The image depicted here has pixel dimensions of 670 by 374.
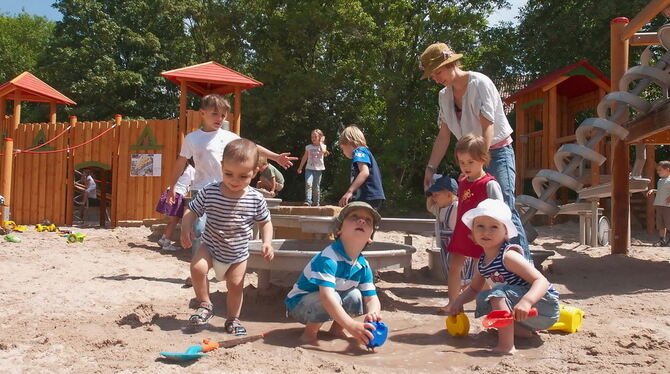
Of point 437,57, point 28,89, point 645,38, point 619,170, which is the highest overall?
point 28,89

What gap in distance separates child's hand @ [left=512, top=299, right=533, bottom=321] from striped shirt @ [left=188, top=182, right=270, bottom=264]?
1.65 metres

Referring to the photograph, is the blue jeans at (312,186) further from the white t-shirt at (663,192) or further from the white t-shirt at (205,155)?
the white t-shirt at (205,155)

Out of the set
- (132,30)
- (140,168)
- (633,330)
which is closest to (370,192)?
(633,330)

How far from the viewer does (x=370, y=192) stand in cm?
549

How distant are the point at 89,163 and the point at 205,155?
826 centimetres

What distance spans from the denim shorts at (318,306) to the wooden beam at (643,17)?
16.5 feet

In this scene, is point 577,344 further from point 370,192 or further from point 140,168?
point 140,168

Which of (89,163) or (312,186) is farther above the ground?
(89,163)

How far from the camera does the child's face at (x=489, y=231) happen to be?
3.38 metres

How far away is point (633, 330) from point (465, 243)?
1125mm

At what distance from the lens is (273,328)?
12.3 ft

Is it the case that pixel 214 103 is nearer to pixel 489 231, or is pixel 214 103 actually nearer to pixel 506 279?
pixel 489 231

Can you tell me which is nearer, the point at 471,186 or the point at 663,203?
the point at 471,186

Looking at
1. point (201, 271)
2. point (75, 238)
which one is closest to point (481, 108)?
point (201, 271)
